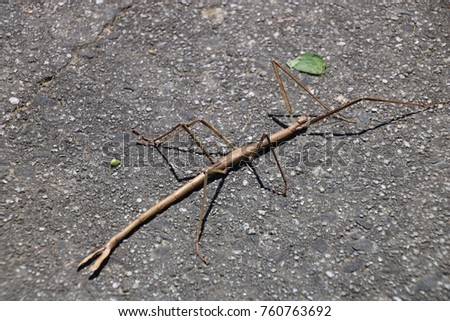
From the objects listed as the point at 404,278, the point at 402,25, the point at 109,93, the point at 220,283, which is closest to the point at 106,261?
the point at 220,283

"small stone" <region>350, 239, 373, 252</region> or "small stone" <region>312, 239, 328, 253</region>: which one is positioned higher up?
"small stone" <region>312, 239, 328, 253</region>

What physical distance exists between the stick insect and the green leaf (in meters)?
0.09

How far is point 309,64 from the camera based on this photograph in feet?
12.8

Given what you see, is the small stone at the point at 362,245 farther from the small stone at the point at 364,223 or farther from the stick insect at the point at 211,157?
the stick insect at the point at 211,157

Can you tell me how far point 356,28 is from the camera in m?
4.09

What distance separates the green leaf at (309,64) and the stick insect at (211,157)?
0.30 ft

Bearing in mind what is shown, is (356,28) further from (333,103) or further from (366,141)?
(366,141)

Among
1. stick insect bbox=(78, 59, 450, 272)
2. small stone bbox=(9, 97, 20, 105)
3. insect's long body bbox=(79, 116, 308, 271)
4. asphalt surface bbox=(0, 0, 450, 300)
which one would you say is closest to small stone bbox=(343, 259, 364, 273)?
asphalt surface bbox=(0, 0, 450, 300)

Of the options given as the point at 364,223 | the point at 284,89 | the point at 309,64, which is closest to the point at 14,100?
the point at 284,89

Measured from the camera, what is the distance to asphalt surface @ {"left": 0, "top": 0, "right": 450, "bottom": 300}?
2932 millimetres

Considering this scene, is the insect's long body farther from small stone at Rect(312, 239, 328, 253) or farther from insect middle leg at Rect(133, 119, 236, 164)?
small stone at Rect(312, 239, 328, 253)

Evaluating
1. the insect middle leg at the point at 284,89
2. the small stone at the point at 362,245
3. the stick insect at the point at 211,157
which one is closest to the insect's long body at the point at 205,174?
the stick insect at the point at 211,157

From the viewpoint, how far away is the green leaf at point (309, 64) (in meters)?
3.87

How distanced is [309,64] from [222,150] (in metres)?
1.07
